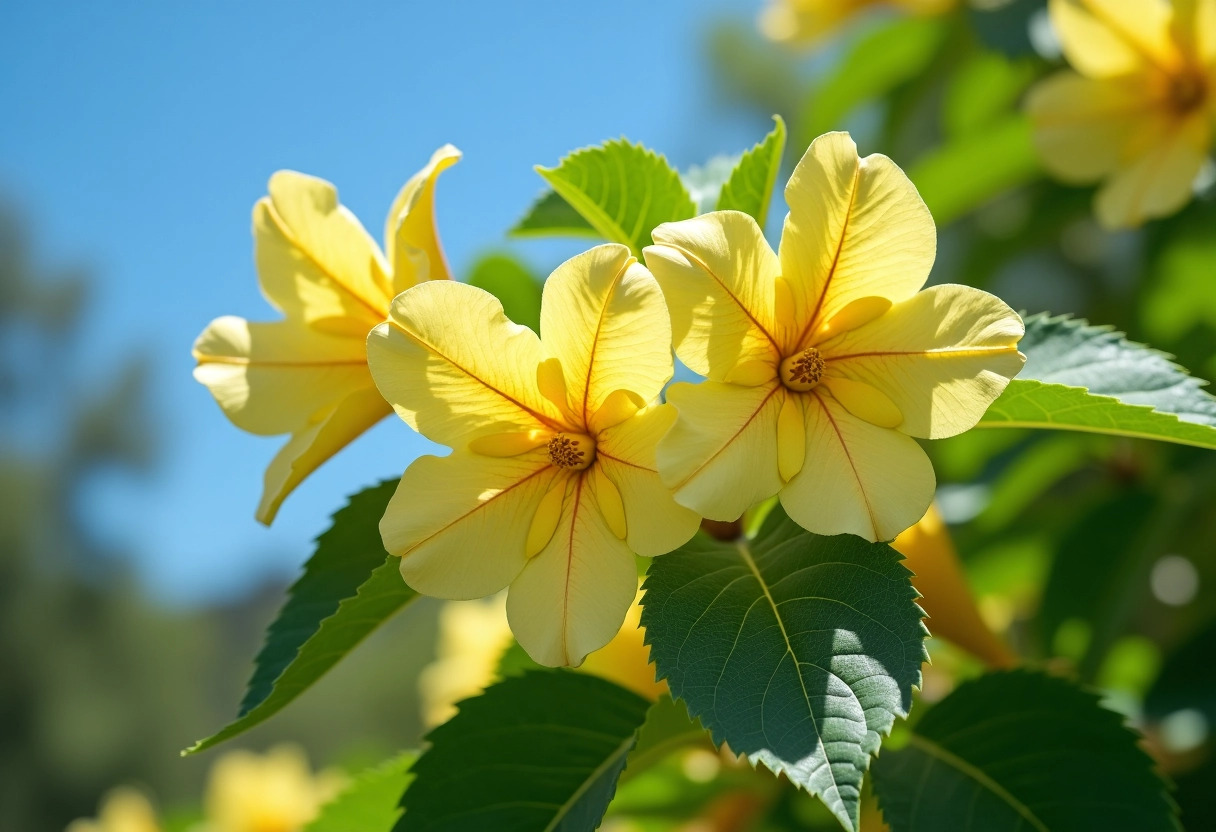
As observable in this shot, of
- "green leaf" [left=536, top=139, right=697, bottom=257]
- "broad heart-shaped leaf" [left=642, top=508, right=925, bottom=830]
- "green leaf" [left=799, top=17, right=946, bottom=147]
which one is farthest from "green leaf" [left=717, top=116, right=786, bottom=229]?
"green leaf" [left=799, top=17, right=946, bottom=147]

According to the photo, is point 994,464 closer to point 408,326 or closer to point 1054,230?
point 1054,230

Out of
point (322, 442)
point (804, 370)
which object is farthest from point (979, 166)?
point (322, 442)

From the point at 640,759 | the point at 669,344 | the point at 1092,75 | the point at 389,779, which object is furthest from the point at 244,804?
the point at 1092,75

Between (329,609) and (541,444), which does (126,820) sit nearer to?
(329,609)

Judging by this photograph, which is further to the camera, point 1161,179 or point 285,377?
point 1161,179

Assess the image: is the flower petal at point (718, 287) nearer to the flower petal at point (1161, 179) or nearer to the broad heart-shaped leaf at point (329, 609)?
the broad heart-shaped leaf at point (329, 609)

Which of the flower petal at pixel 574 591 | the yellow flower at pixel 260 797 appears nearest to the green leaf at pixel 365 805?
the flower petal at pixel 574 591
